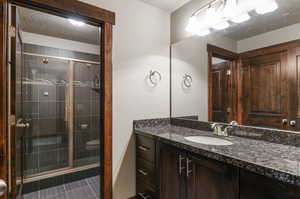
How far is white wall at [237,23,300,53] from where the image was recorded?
1.26 metres

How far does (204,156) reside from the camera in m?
1.15

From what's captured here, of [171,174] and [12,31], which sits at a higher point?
[12,31]

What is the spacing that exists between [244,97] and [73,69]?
8.75ft

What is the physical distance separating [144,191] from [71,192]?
3.59ft

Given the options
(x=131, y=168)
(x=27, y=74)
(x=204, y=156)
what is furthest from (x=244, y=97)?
(x=27, y=74)

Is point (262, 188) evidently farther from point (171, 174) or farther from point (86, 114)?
point (86, 114)

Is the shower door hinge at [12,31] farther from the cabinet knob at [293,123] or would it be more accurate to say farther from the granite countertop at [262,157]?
the cabinet knob at [293,123]

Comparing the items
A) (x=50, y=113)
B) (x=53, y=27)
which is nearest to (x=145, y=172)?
(x=50, y=113)

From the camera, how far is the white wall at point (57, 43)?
8.31 ft

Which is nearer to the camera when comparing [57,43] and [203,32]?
[203,32]

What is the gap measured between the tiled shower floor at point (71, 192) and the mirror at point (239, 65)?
1.51m

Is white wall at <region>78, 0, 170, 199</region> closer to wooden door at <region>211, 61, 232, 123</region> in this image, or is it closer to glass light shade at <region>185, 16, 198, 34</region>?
glass light shade at <region>185, 16, 198, 34</region>

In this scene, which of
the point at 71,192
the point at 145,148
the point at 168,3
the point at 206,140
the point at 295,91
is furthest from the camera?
the point at 71,192

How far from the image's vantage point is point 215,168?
1.08m
